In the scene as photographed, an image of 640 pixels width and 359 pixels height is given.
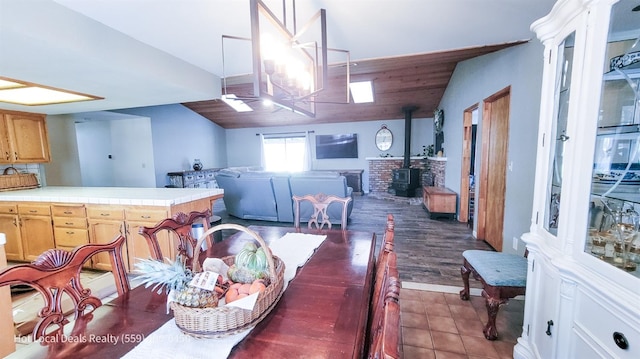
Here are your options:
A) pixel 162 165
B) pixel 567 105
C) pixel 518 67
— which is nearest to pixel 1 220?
pixel 162 165

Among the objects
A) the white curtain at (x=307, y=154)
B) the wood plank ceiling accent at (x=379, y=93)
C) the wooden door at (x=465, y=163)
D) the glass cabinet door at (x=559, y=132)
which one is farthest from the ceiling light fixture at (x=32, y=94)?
the white curtain at (x=307, y=154)

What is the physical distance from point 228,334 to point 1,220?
13.4 feet

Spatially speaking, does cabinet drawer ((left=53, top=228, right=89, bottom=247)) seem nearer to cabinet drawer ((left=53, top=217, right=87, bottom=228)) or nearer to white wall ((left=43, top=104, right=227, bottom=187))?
cabinet drawer ((left=53, top=217, right=87, bottom=228))

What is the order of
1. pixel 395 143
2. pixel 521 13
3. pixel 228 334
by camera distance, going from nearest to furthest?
1. pixel 228 334
2. pixel 521 13
3. pixel 395 143

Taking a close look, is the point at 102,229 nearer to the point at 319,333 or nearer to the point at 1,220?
the point at 1,220

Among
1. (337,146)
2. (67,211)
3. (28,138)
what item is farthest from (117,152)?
(337,146)

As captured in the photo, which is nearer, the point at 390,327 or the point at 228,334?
the point at 390,327

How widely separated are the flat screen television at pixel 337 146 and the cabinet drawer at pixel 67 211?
20.8ft

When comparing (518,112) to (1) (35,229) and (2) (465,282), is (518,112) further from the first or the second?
(1) (35,229)

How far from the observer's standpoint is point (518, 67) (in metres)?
2.63

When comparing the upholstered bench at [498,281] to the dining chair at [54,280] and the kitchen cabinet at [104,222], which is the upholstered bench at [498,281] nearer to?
the dining chair at [54,280]

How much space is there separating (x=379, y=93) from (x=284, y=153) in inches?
153

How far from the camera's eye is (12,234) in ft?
9.95

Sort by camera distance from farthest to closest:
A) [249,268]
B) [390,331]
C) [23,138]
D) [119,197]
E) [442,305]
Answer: [23,138], [119,197], [442,305], [249,268], [390,331]
